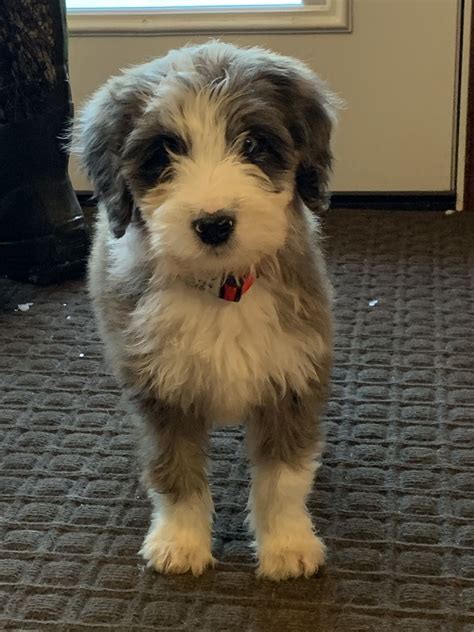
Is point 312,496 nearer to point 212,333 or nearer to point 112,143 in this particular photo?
point 212,333

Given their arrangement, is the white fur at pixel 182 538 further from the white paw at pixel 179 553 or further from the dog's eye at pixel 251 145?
the dog's eye at pixel 251 145

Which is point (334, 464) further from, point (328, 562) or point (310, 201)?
point (310, 201)

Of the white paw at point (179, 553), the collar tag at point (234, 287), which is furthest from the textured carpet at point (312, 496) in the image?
the collar tag at point (234, 287)

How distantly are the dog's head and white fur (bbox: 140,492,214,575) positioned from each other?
40 centimetres

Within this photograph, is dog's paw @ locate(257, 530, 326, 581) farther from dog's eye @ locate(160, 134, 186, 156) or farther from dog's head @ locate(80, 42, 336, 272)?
dog's eye @ locate(160, 134, 186, 156)

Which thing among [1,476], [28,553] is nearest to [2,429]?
[1,476]

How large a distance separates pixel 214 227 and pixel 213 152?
0.36 feet

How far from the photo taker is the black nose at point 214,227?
124cm

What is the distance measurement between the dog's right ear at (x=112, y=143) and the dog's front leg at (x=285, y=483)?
1.19ft

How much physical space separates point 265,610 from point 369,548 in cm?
21

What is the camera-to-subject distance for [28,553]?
1548 millimetres

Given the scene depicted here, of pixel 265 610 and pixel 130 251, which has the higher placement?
pixel 130 251

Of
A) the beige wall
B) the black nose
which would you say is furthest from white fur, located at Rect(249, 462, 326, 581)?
the beige wall

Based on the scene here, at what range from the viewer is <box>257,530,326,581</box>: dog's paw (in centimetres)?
147
